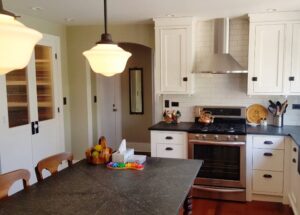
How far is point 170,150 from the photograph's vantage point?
416 centimetres

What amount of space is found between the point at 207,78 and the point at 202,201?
5.75 ft

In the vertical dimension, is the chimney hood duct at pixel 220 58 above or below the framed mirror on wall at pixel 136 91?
above

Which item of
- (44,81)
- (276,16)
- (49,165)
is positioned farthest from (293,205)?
(44,81)

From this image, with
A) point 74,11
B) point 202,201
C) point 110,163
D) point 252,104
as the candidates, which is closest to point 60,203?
point 110,163

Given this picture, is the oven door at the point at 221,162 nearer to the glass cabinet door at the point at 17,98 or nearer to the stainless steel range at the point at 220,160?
the stainless steel range at the point at 220,160

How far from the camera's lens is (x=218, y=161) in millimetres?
3951

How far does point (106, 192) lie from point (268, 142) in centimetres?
248

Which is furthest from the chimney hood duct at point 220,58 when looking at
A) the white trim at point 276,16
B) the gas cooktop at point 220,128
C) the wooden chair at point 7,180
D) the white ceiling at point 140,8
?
the wooden chair at point 7,180

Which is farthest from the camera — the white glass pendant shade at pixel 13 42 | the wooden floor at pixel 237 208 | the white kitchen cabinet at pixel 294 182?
the wooden floor at pixel 237 208

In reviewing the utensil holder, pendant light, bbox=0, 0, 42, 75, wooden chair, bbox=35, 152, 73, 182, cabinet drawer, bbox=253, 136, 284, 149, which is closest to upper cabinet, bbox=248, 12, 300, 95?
the utensil holder

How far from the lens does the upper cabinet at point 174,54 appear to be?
14.1ft

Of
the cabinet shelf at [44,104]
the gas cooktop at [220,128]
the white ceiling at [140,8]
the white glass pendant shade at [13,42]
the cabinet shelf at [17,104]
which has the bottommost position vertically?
the gas cooktop at [220,128]

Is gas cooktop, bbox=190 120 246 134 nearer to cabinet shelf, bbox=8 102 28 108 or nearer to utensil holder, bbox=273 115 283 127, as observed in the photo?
utensil holder, bbox=273 115 283 127

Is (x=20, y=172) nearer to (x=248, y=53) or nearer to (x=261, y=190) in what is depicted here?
(x=261, y=190)
